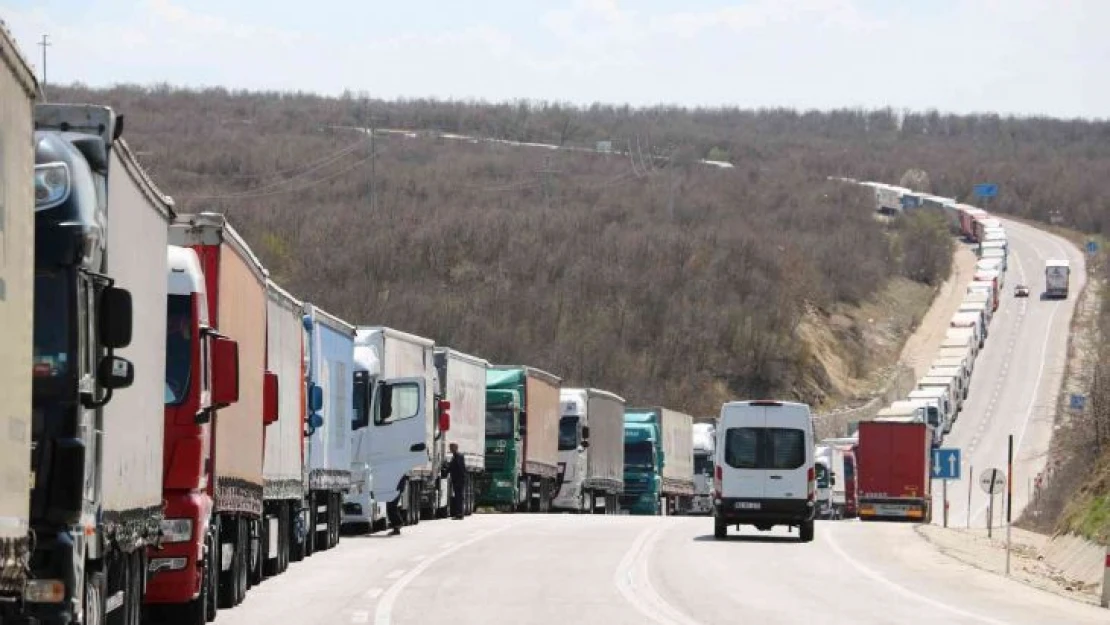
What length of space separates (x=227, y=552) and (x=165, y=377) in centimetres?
454

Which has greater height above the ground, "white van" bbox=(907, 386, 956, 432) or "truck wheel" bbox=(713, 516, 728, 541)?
"white van" bbox=(907, 386, 956, 432)

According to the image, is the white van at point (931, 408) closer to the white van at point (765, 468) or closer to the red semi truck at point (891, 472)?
the red semi truck at point (891, 472)

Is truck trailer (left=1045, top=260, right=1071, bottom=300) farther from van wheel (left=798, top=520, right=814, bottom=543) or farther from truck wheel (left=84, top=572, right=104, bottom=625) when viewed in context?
truck wheel (left=84, top=572, right=104, bottom=625)

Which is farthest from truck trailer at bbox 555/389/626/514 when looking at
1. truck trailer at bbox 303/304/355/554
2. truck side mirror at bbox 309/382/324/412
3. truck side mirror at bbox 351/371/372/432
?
truck side mirror at bbox 309/382/324/412

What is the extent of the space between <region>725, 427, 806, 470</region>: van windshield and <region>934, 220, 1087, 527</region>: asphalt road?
34.9 m

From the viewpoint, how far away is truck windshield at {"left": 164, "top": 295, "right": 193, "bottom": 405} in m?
15.6

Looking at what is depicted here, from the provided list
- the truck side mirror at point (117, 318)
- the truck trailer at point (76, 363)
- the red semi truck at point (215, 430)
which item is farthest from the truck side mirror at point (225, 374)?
the truck side mirror at point (117, 318)

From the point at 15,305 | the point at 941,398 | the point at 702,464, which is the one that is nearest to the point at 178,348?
the point at 15,305

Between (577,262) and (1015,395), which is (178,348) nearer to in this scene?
(1015,395)

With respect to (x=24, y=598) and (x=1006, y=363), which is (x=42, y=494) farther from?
(x=1006, y=363)

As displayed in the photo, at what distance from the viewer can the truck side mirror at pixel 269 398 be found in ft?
69.2

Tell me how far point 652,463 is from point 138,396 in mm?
52907

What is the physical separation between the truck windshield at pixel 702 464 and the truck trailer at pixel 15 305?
66.3 meters

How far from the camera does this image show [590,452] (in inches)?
2303
